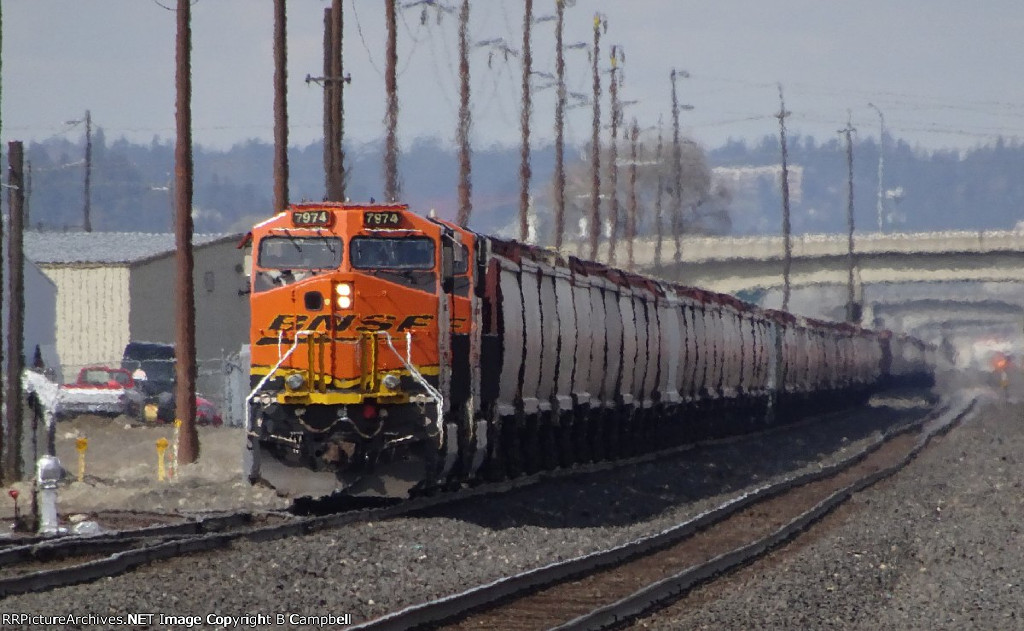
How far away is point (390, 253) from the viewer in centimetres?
1789

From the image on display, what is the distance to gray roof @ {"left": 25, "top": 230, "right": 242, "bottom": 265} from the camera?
6346 centimetres

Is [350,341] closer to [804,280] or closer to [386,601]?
[386,601]

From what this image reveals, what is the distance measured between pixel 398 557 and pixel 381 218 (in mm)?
4824

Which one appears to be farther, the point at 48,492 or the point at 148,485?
the point at 148,485

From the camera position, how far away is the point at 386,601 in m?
11.9

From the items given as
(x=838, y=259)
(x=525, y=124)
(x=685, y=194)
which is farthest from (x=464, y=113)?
(x=685, y=194)

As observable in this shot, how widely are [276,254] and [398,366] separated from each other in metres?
1.93

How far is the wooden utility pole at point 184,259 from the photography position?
26.7 m

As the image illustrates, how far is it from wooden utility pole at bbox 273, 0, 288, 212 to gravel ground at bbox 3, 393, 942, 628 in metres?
10.4

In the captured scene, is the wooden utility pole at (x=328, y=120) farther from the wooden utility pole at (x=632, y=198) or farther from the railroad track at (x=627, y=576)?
the wooden utility pole at (x=632, y=198)

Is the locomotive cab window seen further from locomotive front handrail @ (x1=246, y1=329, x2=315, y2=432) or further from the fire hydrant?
the fire hydrant

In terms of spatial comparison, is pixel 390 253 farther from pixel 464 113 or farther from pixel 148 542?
pixel 464 113

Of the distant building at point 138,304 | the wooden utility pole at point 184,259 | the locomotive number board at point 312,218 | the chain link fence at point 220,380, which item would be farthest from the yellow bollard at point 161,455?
the distant building at point 138,304

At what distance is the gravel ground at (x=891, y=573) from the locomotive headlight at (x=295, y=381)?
5.33 m
